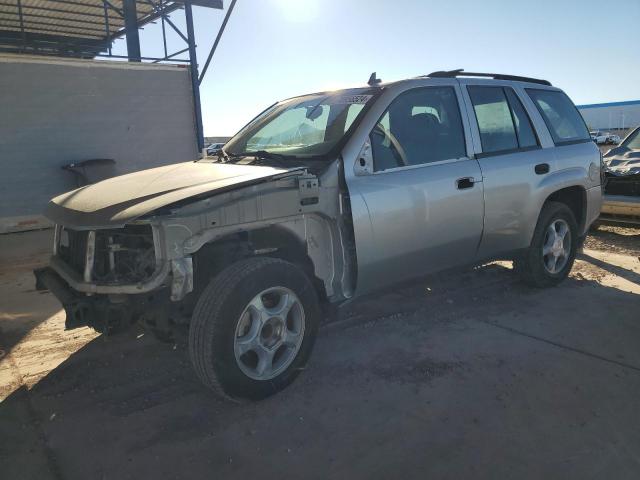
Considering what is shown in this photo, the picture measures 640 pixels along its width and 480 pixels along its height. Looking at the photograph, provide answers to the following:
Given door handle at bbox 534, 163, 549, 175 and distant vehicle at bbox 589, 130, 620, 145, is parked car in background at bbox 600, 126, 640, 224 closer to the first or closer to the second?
distant vehicle at bbox 589, 130, 620, 145

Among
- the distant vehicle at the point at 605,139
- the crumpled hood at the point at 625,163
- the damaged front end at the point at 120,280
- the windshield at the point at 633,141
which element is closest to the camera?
the damaged front end at the point at 120,280

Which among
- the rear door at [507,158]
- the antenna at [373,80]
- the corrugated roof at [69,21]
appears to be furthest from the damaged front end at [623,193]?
the corrugated roof at [69,21]

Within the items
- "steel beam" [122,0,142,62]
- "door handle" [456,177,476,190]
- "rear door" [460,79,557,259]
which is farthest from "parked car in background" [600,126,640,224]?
"steel beam" [122,0,142,62]

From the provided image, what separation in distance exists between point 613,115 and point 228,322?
68761 mm

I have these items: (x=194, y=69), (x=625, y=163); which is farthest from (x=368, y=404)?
(x=194, y=69)

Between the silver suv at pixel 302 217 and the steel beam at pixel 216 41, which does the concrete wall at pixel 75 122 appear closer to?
the steel beam at pixel 216 41

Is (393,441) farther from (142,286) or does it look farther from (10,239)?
(10,239)

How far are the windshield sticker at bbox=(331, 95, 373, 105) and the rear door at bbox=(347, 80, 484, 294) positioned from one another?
0.57 ft

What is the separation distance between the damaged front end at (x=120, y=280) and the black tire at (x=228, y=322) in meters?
0.17

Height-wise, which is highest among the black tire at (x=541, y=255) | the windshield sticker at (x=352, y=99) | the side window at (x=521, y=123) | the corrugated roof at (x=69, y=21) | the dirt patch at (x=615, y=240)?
the corrugated roof at (x=69, y=21)

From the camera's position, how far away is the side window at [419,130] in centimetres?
354

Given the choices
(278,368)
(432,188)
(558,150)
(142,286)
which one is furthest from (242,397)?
(558,150)

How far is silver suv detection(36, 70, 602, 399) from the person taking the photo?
2797 millimetres

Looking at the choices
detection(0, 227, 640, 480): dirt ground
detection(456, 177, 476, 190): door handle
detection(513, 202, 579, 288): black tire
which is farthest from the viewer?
detection(513, 202, 579, 288): black tire
